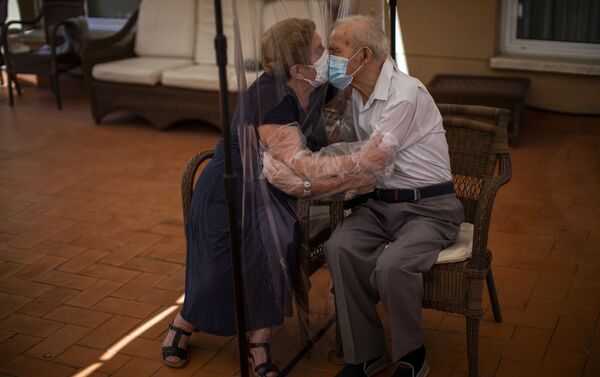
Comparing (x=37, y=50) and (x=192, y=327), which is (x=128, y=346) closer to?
(x=192, y=327)

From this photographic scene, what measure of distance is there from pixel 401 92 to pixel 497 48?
11.0ft

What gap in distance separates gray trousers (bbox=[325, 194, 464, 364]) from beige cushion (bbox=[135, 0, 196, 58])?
13.2ft

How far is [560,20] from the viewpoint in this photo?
567cm

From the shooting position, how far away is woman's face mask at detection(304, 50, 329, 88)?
262 cm

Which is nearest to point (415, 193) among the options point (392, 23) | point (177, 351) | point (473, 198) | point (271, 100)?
point (473, 198)

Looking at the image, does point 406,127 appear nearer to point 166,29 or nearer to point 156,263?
point 156,263

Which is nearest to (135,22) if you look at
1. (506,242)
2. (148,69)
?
(148,69)

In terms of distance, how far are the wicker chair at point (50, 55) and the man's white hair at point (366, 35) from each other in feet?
14.9

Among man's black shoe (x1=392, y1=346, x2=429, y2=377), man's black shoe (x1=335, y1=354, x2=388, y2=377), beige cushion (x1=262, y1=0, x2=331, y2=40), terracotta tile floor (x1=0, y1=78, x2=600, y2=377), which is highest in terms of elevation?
beige cushion (x1=262, y1=0, x2=331, y2=40)

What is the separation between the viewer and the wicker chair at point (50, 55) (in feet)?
22.1

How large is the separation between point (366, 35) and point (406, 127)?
0.34 m

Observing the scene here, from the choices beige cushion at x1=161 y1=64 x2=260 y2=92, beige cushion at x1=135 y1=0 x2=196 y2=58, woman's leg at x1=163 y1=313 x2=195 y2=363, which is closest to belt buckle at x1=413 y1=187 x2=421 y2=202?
woman's leg at x1=163 y1=313 x2=195 y2=363

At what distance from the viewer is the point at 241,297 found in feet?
8.11

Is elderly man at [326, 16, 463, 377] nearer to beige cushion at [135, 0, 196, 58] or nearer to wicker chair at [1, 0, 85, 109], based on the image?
beige cushion at [135, 0, 196, 58]
